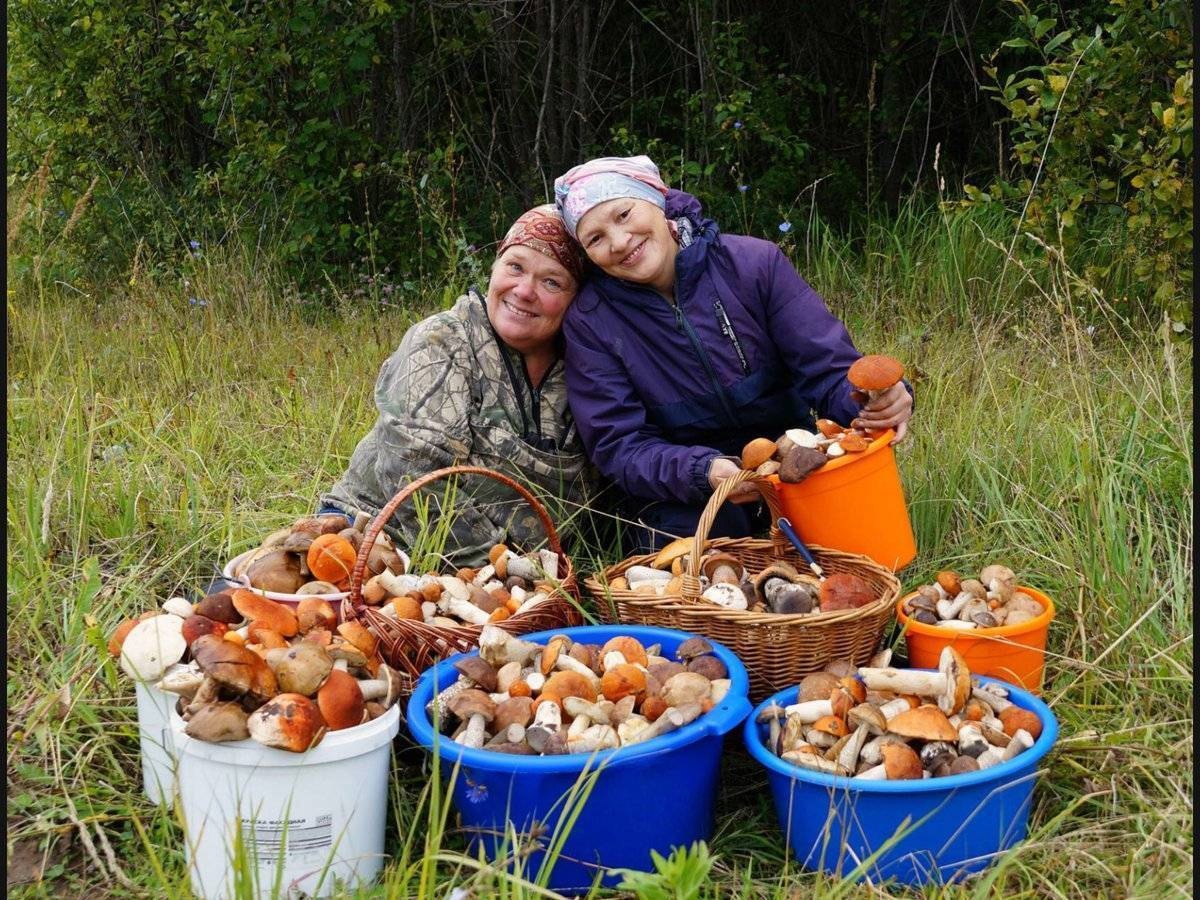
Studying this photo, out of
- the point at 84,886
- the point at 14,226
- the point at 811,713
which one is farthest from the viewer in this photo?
the point at 14,226

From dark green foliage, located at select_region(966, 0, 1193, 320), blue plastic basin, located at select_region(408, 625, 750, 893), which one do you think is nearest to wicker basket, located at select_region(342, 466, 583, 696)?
blue plastic basin, located at select_region(408, 625, 750, 893)

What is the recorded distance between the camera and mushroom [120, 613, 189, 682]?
2.03m

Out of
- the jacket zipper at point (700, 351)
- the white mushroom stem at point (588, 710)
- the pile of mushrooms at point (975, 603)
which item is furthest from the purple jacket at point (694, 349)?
the white mushroom stem at point (588, 710)

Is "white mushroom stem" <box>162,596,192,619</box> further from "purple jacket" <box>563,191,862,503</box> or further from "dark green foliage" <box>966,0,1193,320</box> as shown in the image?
"dark green foliage" <box>966,0,1193,320</box>

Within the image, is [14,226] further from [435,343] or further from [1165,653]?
[1165,653]

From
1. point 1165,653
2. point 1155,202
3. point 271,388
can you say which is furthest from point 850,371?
point 271,388

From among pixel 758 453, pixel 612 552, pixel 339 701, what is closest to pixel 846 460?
pixel 758 453

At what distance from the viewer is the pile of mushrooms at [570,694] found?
190 centimetres

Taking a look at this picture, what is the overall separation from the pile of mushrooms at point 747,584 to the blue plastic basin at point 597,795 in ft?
1.21

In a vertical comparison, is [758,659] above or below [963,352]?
below

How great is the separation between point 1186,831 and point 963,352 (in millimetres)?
2501

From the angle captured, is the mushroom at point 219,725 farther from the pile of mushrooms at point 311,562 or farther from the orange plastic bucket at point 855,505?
the orange plastic bucket at point 855,505

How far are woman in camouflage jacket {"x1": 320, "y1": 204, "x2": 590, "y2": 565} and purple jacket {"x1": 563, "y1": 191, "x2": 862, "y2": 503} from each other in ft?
0.38

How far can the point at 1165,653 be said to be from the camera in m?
2.15
